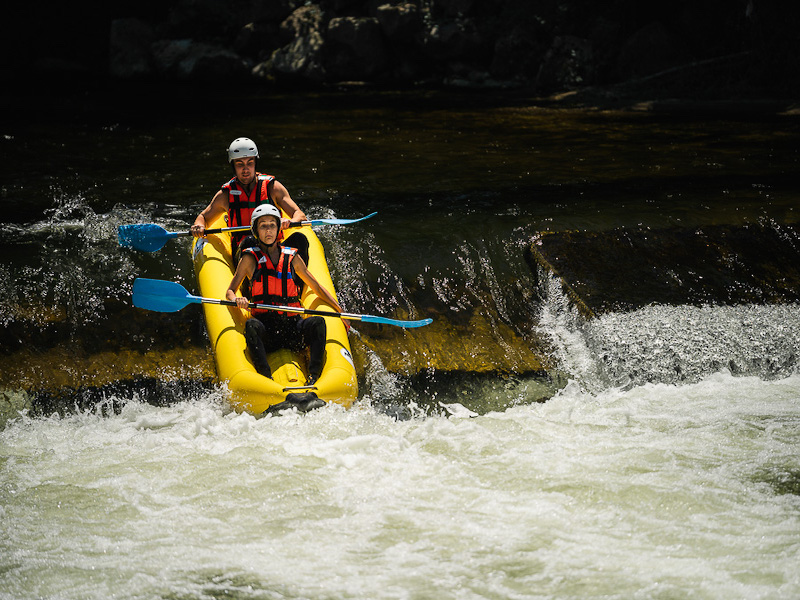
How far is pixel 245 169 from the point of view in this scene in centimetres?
507

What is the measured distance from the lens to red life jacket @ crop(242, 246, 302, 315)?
4387 millimetres

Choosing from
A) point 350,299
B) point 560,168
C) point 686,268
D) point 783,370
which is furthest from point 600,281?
point 560,168

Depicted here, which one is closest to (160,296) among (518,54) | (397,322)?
(397,322)

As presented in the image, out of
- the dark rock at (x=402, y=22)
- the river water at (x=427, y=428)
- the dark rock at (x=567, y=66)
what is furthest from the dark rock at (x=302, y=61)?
the river water at (x=427, y=428)

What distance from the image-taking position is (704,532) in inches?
122

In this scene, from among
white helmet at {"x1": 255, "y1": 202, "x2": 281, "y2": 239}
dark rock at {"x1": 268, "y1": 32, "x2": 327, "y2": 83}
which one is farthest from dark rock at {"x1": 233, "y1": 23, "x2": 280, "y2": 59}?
white helmet at {"x1": 255, "y1": 202, "x2": 281, "y2": 239}

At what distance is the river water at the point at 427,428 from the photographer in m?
2.93

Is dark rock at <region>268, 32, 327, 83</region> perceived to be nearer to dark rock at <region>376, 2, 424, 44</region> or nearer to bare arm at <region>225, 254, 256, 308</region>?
dark rock at <region>376, 2, 424, 44</region>

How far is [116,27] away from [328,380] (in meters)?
18.8

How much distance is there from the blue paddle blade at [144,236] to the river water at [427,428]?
111mm

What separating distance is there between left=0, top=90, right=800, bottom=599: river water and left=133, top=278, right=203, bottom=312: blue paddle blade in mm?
252

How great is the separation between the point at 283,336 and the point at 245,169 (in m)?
1.32

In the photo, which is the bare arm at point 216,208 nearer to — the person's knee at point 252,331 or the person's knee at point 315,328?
the person's knee at point 252,331

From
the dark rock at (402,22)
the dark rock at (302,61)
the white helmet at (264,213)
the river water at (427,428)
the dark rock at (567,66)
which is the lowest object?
the river water at (427,428)
